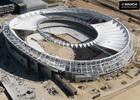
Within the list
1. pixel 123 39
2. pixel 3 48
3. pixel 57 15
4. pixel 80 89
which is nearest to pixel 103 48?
pixel 123 39

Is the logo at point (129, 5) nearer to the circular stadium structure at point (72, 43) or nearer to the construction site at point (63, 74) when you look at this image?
the circular stadium structure at point (72, 43)

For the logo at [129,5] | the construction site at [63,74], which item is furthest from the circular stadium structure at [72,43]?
the logo at [129,5]

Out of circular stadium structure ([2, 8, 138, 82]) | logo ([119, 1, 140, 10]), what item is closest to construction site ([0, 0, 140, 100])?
circular stadium structure ([2, 8, 138, 82])

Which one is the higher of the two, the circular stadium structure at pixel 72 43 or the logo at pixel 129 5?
the logo at pixel 129 5

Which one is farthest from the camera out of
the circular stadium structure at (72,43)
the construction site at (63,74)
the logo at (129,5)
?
the logo at (129,5)

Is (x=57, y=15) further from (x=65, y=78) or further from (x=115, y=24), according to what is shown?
(x=65, y=78)

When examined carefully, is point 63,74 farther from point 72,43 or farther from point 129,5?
point 129,5
